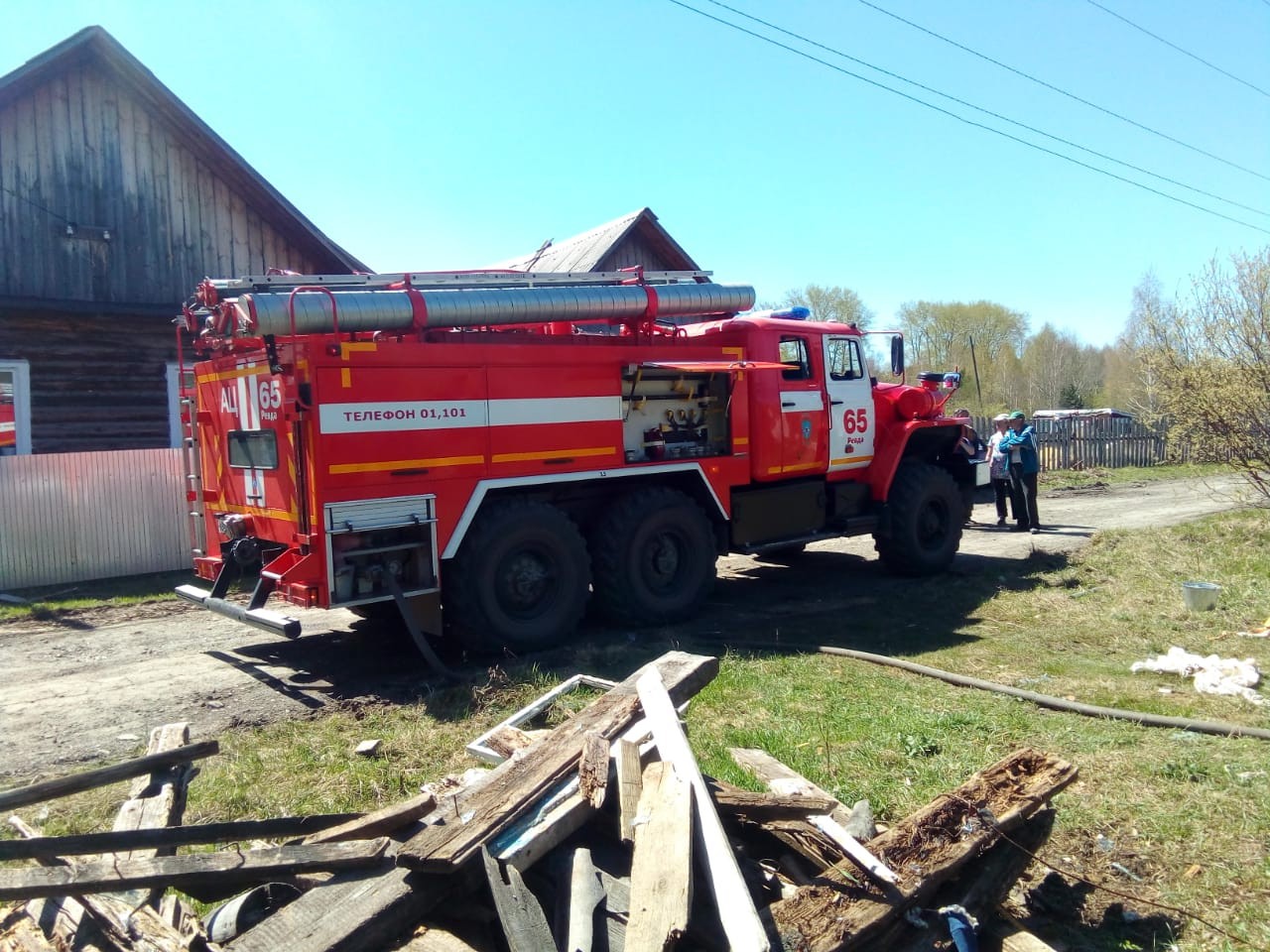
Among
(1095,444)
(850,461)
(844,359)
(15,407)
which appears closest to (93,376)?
(15,407)

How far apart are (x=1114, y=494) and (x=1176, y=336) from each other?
8259 millimetres

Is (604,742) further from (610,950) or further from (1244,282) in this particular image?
(1244,282)

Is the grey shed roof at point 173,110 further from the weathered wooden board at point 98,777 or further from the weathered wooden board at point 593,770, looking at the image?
the weathered wooden board at point 593,770

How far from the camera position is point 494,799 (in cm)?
356

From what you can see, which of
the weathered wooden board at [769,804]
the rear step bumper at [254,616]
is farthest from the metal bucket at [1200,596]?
the rear step bumper at [254,616]

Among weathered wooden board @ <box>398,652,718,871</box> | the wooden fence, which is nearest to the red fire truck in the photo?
weathered wooden board @ <box>398,652,718,871</box>

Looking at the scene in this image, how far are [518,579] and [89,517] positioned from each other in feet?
22.3

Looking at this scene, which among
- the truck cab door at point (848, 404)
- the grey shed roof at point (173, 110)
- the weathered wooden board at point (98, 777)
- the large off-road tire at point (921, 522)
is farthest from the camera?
the grey shed roof at point (173, 110)

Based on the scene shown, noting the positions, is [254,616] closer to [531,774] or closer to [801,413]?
[531,774]

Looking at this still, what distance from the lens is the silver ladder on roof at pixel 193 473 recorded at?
8.35 meters

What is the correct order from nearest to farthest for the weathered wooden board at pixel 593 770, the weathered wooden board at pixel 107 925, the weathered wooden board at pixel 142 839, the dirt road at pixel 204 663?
the weathered wooden board at pixel 107 925 < the weathered wooden board at pixel 142 839 < the weathered wooden board at pixel 593 770 < the dirt road at pixel 204 663

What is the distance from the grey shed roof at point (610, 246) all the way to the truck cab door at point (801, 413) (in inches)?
379

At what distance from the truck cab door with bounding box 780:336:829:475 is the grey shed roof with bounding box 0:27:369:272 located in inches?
355

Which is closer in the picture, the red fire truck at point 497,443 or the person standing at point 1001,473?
the red fire truck at point 497,443
